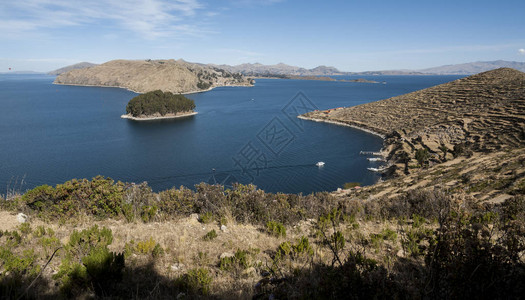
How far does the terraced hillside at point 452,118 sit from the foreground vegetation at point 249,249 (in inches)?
1105

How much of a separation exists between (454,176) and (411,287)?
771 inches

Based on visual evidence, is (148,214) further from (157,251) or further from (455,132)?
(455,132)

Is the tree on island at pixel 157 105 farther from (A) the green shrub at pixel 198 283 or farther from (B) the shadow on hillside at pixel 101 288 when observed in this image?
(A) the green shrub at pixel 198 283

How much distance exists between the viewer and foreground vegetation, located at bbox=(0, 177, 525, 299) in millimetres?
3076

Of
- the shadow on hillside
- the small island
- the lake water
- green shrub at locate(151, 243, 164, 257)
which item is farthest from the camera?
the small island

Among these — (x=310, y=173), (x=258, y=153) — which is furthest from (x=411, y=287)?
(x=258, y=153)

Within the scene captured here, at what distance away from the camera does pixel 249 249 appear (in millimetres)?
→ 5359

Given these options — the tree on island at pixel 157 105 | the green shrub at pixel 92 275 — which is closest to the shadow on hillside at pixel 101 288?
the green shrub at pixel 92 275

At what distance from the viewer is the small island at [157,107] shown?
2825 inches

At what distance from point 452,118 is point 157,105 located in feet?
218

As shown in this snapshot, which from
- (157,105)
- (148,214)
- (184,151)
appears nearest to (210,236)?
(148,214)

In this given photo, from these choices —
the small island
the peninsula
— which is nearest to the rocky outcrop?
the small island

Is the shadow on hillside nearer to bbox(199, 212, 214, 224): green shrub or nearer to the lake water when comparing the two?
bbox(199, 212, 214, 224): green shrub

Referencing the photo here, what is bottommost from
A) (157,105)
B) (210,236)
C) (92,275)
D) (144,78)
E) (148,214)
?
(148,214)
